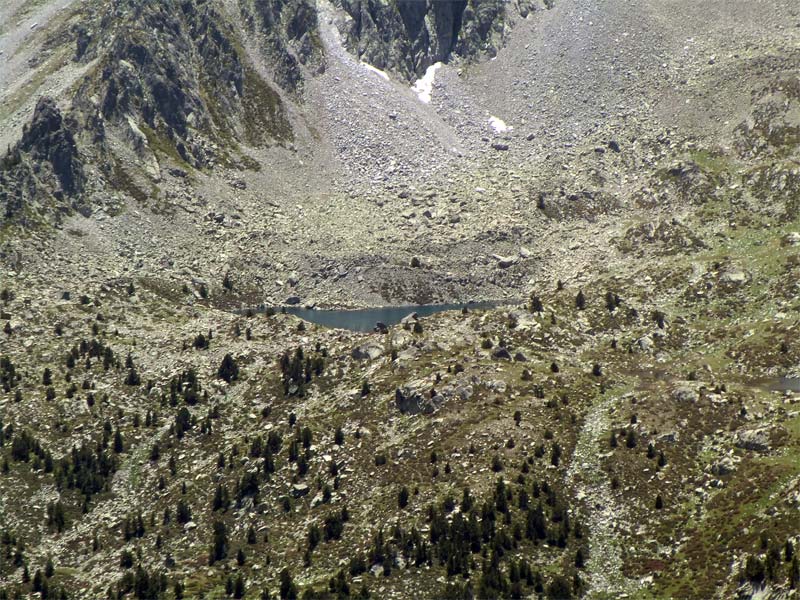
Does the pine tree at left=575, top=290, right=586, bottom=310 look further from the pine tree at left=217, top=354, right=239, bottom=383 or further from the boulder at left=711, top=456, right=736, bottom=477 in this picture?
the boulder at left=711, top=456, right=736, bottom=477

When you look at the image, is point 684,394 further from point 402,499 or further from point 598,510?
point 402,499

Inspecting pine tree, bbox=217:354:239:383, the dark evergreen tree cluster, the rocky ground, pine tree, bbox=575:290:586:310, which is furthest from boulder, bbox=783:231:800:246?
pine tree, bbox=217:354:239:383

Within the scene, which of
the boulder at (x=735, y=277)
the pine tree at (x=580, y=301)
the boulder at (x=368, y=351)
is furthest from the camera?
the boulder at (x=735, y=277)

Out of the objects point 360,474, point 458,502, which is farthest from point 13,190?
point 458,502

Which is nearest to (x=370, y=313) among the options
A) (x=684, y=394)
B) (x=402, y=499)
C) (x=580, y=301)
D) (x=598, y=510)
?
(x=580, y=301)

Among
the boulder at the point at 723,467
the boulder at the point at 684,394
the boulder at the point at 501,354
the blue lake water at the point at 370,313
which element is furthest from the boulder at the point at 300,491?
the blue lake water at the point at 370,313

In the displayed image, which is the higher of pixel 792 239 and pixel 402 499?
pixel 402 499

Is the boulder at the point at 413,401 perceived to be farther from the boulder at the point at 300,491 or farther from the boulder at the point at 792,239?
the boulder at the point at 792,239

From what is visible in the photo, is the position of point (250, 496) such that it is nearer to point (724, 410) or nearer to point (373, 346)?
point (373, 346)
